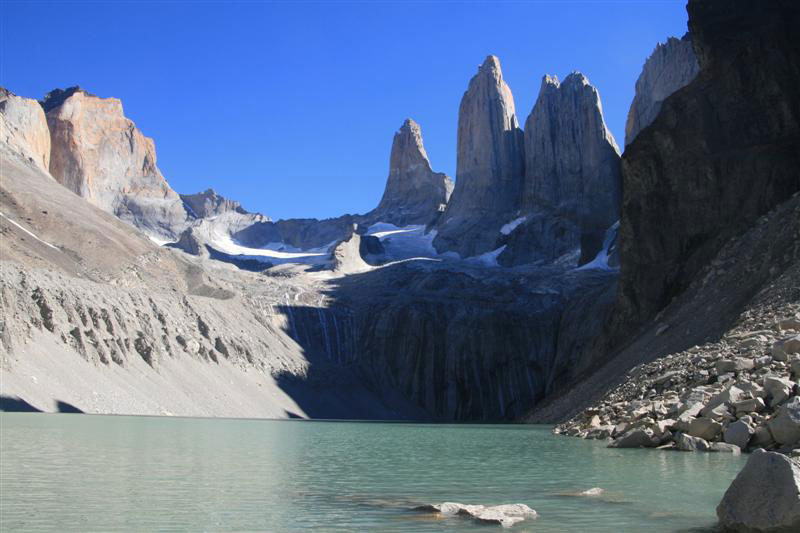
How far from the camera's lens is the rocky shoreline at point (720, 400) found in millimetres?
22016

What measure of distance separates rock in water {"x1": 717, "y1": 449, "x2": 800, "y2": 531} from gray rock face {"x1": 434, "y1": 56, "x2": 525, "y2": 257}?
123 meters

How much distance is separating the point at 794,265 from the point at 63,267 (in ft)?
180

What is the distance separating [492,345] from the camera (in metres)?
96.6

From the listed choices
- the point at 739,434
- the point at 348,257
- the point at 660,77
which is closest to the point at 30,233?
the point at 348,257

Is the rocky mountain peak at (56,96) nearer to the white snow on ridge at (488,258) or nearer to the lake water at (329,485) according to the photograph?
the white snow on ridge at (488,258)

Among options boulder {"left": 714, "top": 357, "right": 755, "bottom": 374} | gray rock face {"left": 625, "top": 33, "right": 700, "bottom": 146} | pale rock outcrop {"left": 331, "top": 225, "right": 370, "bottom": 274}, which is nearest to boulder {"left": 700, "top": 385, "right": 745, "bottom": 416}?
boulder {"left": 714, "top": 357, "right": 755, "bottom": 374}

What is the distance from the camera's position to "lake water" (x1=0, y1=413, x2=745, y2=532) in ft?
43.1

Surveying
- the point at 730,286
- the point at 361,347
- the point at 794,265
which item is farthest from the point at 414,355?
the point at 794,265

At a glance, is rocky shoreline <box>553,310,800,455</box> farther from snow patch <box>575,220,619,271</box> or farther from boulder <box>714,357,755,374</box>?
snow patch <box>575,220,619,271</box>

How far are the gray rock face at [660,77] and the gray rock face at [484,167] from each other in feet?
87.1

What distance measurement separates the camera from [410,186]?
186 meters

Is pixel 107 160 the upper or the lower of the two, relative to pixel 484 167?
upper

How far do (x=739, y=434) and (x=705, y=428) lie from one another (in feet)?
4.37

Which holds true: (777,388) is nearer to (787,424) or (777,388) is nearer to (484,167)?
(787,424)
